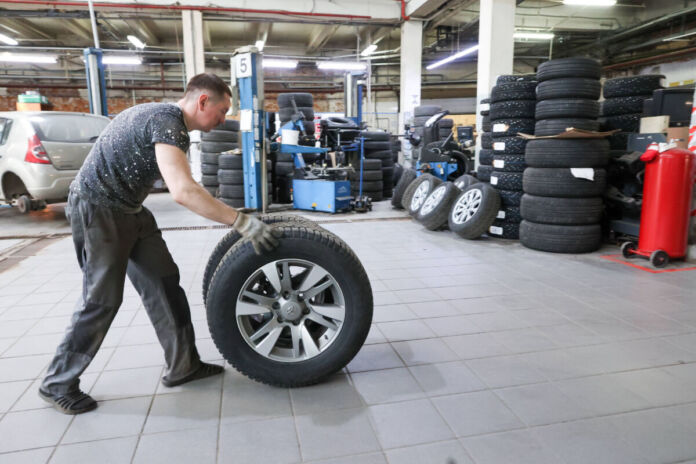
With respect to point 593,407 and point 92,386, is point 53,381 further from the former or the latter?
point 593,407

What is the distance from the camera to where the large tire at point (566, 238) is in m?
4.87

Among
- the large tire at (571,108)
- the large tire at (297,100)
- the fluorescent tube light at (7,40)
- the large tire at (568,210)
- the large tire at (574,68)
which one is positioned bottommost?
the large tire at (568,210)

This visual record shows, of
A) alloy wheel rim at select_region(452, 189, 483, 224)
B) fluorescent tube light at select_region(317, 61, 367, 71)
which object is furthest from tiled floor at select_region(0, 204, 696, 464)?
fluorescent tube light at select_region(317, 61, 367, 71)

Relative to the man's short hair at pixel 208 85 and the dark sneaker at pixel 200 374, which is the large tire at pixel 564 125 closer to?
the man's short hair at pixel 208 85

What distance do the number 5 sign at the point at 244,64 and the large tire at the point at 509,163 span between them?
13.7 ft

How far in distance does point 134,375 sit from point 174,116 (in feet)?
4.50

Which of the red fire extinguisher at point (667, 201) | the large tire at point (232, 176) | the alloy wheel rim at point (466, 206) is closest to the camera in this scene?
the red fire extinguisher at point (667, 201)

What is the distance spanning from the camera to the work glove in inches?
77.5

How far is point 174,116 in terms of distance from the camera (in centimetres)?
194

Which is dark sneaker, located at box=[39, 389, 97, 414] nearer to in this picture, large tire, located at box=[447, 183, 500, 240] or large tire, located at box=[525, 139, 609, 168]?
large tire, located at box=[447, 183, 500, 240]

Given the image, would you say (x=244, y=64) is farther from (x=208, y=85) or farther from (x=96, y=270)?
(x=96, y=270)

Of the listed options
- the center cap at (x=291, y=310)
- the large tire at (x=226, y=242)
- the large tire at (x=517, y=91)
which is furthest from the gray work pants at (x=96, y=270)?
the large tire at (x=517, y=91)

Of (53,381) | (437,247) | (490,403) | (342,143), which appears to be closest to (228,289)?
(53,381)

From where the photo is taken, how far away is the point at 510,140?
5.61 metres
